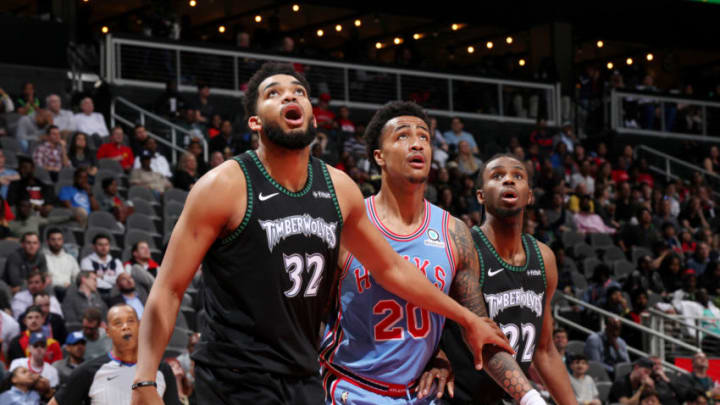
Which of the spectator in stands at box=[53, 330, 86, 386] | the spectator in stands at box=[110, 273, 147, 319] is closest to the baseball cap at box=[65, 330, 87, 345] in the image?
the spectator in stands at box=[53, 330, 86, 386]

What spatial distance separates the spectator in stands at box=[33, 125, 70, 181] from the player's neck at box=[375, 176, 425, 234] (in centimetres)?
937

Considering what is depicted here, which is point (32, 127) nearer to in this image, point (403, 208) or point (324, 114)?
point (324, 114)

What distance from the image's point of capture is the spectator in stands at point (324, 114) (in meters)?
18.7

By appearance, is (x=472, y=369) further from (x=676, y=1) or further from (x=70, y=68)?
(x=676, y=1)

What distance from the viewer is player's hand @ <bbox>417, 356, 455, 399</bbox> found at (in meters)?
5.36

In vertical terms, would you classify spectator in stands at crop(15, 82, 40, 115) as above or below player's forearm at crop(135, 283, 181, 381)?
above

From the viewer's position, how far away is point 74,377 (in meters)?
6.63

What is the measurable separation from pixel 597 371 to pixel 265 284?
10.2 m

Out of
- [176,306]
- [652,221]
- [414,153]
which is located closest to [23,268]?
[414,153]

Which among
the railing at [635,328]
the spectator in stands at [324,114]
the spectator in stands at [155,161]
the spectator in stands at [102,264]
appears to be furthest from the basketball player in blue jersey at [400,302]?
the spectator in stands at [324,114]

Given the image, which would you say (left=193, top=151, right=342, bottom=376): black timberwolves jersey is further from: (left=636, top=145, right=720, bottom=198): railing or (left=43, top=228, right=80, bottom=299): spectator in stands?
(left=636, top=145, right=720, bottom=198): railing

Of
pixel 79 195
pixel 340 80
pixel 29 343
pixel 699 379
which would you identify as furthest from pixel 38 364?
pixel 340 80

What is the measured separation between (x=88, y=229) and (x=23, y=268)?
1.46 m

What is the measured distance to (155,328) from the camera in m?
4.03
